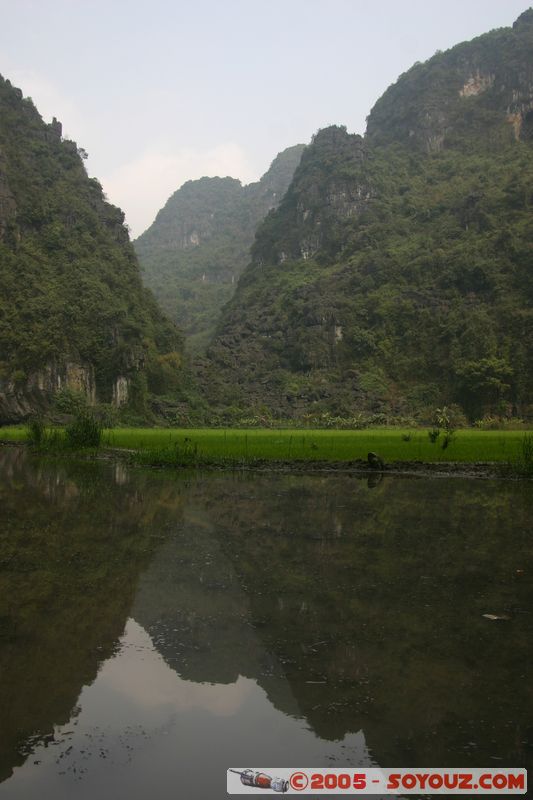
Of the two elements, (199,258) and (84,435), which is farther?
(199,258)

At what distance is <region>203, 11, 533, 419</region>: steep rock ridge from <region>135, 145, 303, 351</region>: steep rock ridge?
26578 mm

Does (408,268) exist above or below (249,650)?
above

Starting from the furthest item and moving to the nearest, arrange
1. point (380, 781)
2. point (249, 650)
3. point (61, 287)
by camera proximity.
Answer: point (61, 287), point (249, 650), point (380, 781)

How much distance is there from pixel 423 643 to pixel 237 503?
9.53 m

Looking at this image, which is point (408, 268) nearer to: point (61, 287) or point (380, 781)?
point (61, 287)

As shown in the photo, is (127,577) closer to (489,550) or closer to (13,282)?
(489,550)

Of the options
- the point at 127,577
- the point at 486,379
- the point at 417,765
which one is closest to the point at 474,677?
the point at 417,765

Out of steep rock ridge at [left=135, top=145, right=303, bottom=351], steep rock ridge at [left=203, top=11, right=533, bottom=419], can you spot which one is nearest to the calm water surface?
steep rock ridge at [left=203, top=11, right=533, bottom=419]

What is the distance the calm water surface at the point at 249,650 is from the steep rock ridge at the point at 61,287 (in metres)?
52.6

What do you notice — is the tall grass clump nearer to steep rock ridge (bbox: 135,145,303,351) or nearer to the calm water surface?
the calm water surface

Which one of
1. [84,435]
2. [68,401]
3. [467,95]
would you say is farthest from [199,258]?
[84,435]

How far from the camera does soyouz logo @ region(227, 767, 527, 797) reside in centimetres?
415

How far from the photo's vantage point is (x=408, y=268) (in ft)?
285

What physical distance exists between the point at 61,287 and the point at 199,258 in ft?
326
